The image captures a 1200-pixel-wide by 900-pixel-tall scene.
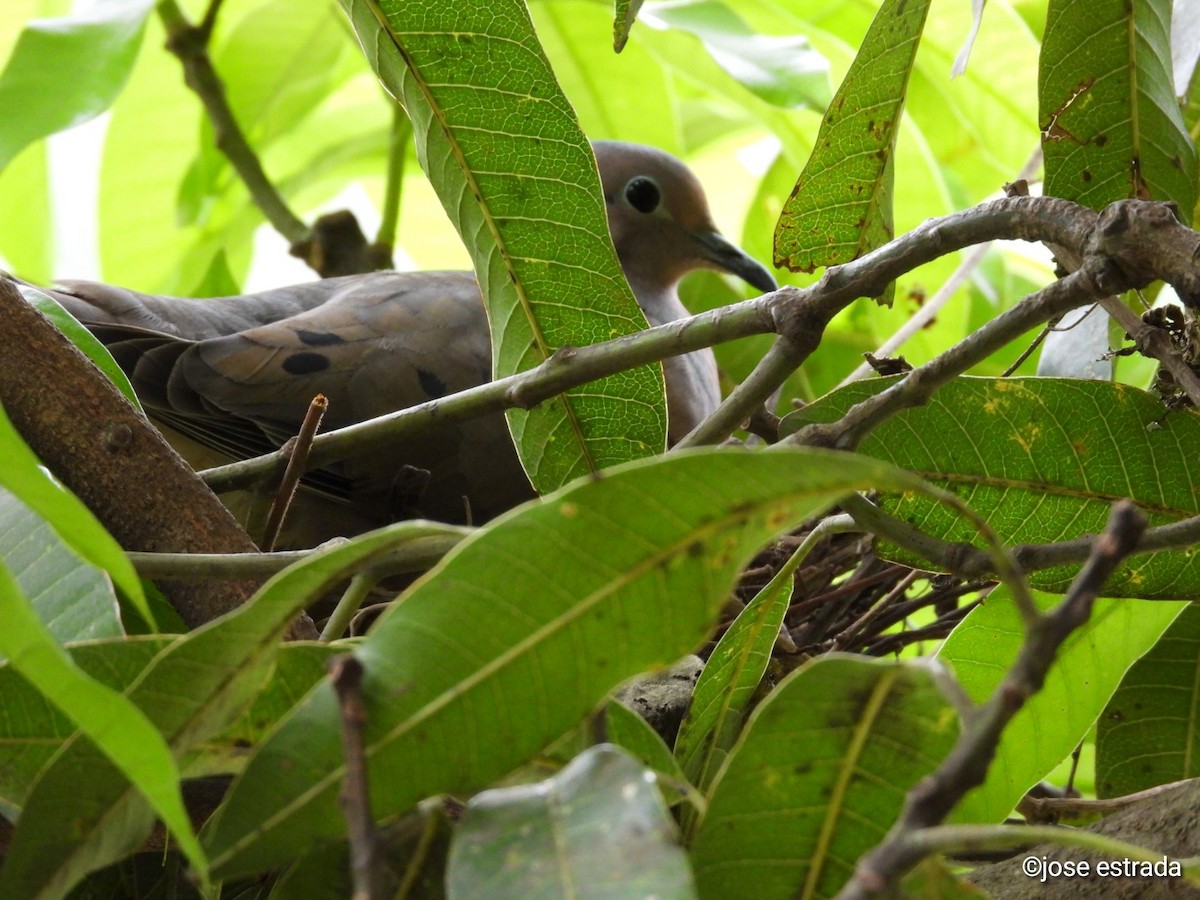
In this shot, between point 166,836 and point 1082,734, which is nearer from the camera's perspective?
point 166,836

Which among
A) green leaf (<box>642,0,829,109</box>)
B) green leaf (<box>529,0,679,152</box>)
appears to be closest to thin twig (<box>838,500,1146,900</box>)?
green leaf (<box>642,0,829,109</box>)

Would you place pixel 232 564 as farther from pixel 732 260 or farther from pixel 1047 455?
pixel 732 260

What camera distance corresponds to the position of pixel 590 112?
1874 millimetres

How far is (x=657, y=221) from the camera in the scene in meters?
1.90

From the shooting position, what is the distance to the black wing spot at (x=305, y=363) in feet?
4.24

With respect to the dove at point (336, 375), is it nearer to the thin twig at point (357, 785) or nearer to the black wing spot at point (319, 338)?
the black wing spot at point (319, 338)

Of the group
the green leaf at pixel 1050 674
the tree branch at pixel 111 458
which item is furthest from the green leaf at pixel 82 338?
the green leaf at pixel 1050 674

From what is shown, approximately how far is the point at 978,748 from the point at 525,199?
54 cm

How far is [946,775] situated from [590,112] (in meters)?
1.58

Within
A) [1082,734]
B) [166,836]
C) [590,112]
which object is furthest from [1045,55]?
Result: [590,112]

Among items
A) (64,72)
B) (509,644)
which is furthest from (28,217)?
(509,644)

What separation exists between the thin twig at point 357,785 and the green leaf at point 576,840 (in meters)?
0.04

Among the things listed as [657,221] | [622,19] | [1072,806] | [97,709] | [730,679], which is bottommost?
[1072,806]

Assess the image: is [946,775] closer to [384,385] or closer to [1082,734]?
[1082,734]
